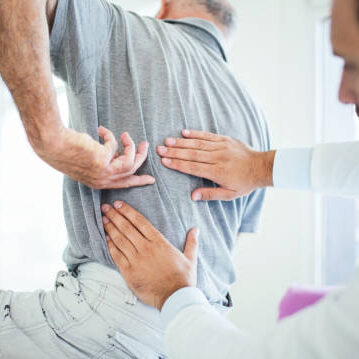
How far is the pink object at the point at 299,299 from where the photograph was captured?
65.6 inches

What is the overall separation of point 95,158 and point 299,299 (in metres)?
1.25

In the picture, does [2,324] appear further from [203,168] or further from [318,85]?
[318,85]

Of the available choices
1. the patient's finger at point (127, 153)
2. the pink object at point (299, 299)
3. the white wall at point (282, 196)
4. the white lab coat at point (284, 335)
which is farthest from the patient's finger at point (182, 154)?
the white wall at point (282, 196)

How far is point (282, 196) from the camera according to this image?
224 centimetres

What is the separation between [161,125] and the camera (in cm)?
99

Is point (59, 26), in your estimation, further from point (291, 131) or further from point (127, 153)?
point (291, 131)

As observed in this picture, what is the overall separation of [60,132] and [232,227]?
0.58 m

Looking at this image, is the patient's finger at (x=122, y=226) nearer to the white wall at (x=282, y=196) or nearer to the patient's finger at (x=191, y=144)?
the patient's finger at (x=191, y=144)

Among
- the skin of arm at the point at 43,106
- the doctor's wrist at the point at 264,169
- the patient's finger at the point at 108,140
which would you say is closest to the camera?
the skin of arm at the point at 43,106

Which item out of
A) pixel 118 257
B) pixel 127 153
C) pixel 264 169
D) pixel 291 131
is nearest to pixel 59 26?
pixel 127 153

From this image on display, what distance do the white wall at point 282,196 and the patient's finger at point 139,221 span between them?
1437 millimetres

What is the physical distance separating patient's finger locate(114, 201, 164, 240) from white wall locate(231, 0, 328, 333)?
56.6 inches

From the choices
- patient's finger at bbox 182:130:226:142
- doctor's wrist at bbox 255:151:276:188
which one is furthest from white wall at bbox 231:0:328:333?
patient's finger at bbox 182:130:226:142

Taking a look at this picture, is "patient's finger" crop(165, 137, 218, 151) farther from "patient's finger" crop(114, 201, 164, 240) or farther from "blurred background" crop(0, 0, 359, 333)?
"blurred background" crop(0, 0, 359, 333)
